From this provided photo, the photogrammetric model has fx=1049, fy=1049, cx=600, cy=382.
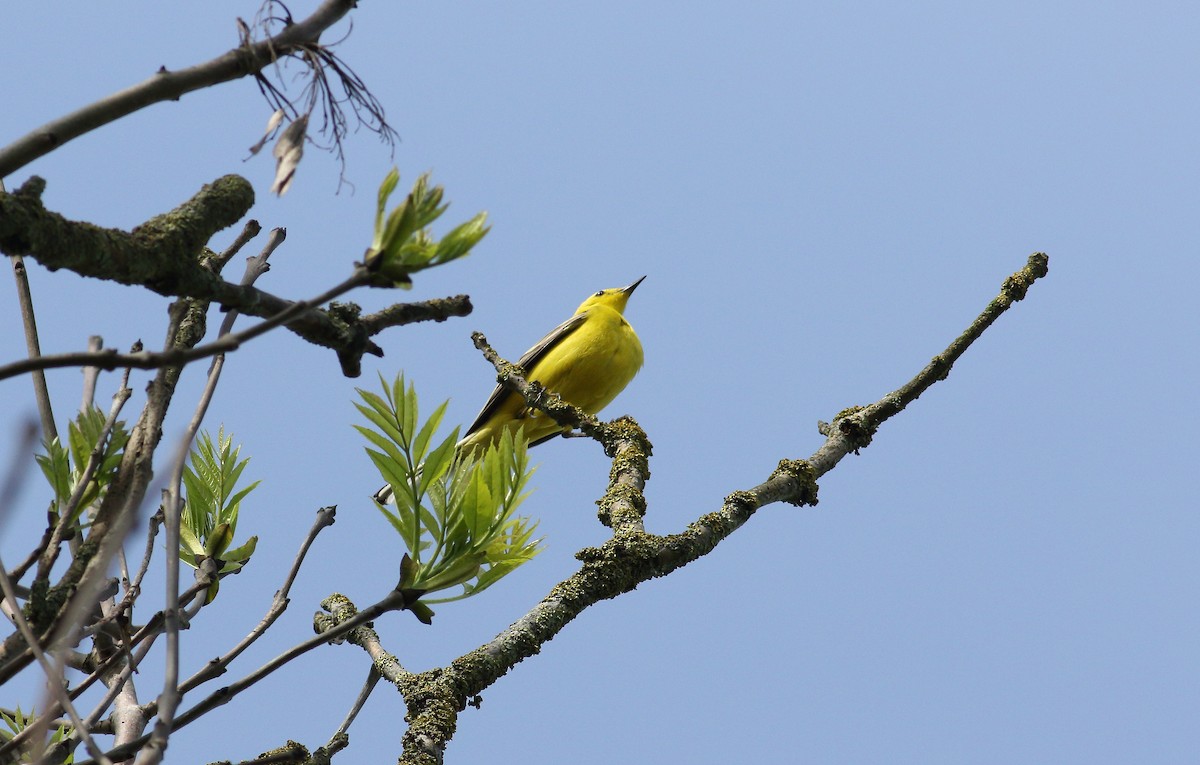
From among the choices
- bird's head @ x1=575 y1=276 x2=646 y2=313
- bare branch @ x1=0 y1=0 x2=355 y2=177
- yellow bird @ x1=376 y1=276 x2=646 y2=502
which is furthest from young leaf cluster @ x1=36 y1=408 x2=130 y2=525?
bird's head @ x1=575 y1=276 x2=646 y2=313

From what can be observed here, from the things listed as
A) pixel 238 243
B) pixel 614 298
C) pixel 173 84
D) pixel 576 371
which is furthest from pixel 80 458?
pixel 614 298

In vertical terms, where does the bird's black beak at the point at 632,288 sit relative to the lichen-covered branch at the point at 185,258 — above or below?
above

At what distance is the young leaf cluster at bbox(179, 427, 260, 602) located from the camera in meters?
2.70

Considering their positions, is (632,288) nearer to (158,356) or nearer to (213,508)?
(213,508)

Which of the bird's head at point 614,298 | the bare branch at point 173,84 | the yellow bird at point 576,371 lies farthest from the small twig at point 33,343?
the bird's head at point 614,298

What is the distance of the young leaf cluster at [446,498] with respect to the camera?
A: 2318mm

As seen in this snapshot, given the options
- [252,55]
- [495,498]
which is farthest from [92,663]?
[252,55]

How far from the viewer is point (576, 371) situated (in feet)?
23.9

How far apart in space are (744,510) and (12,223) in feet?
8.62

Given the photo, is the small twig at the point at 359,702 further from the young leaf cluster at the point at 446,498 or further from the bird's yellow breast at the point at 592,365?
the bird's yellow breast at the point at 592,365

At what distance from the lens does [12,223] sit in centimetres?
150

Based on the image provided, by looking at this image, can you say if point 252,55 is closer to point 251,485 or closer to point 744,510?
point 251,485

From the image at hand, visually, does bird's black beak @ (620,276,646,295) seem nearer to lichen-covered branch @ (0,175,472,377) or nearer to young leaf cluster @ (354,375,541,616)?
young leaf cluster @ (354,375,541,616)

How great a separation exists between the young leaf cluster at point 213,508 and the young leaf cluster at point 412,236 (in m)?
1.43
